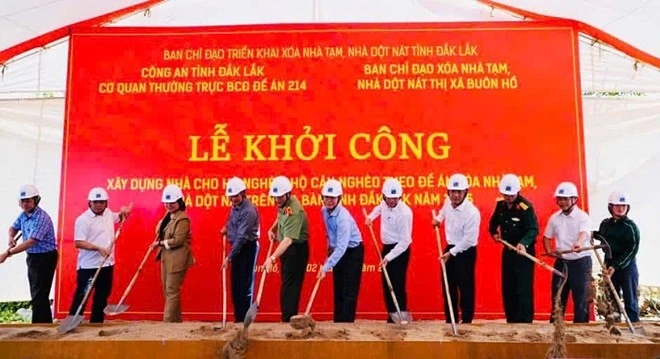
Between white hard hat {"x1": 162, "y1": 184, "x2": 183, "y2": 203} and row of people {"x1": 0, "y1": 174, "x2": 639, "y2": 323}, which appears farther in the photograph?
white hard hat {"x1": 162, "y1": 184, "x2": 183, "y2": 203}

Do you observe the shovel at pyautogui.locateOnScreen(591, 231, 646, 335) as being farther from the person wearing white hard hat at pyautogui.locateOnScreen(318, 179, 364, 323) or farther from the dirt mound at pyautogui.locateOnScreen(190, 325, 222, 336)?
the dirt mound at pyautogui.locateOnScreen(190, 325, 222, 336)

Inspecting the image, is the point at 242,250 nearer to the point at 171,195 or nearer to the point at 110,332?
the point at 171,195

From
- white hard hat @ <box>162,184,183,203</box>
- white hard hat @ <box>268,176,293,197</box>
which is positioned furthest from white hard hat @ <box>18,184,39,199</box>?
→ white hard hat @ <box>268,176,293,197</box>

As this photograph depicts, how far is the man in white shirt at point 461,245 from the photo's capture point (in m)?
5.10

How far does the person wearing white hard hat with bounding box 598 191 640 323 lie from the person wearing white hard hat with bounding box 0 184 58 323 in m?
4.92

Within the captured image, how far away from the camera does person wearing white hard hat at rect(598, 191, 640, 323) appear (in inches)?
203

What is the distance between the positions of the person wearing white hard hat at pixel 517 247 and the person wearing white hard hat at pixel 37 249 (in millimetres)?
3962

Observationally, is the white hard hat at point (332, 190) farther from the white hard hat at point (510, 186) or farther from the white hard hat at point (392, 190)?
the white hard hat at point (510, 186)

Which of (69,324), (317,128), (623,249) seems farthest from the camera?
(317,128)

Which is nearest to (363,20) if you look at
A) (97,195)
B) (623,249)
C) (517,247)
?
(517,247)

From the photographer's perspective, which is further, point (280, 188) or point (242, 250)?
point (242, 250)

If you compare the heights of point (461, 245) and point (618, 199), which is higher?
point (618, 199)

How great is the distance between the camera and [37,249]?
17.8 ft

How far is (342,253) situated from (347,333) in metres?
1.15
